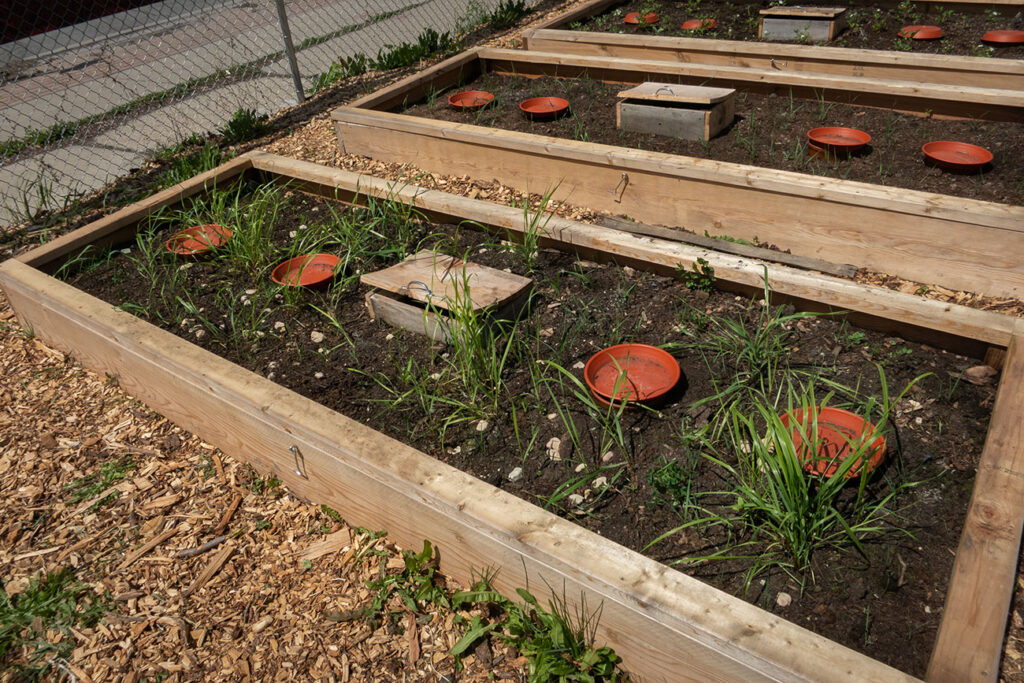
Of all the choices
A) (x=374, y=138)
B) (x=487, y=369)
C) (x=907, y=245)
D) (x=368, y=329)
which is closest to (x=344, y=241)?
(x=368, y=329)

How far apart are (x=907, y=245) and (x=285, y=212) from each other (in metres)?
2.98

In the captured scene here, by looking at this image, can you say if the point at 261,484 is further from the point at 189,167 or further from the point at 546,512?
the point at 189,167

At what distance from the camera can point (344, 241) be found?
330 cm

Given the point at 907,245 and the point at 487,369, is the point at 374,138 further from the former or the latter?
the point at 907,245

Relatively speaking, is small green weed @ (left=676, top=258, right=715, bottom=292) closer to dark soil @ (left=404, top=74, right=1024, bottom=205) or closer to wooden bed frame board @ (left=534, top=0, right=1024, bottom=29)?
dark soil @ (left=404, top=74, right=1024, bottom=205)

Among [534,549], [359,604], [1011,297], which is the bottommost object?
[359,604]

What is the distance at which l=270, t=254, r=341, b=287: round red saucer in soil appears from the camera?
311 centimetres

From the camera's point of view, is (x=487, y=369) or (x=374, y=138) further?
(x=374, y=138)

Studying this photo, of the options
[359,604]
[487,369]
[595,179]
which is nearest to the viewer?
[359,604]

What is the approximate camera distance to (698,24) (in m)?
5.98

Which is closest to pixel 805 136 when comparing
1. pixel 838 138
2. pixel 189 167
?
pixel 838 138

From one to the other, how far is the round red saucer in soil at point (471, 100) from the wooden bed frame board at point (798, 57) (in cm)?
125

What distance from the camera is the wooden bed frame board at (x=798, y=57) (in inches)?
174

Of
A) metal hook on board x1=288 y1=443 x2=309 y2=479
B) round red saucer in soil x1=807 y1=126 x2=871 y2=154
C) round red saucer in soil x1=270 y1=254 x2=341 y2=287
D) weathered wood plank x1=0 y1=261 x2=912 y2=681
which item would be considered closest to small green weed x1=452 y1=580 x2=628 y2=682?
weathered wood plank x1=0 y1=261 x2=912 y2=681
